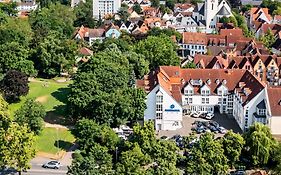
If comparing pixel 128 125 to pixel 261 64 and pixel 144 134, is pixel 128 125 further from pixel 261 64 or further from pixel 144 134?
pixel 261 64

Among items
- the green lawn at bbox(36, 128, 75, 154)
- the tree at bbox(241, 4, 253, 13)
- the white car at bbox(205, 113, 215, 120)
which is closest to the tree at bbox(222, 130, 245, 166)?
the white car at bbox(205, 113, 215, 120)

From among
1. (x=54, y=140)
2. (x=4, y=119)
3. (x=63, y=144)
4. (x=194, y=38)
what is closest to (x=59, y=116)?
(x=54, y=140)

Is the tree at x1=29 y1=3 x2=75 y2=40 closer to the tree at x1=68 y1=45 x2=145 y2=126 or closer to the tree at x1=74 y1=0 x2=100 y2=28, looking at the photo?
the tree at x1=74 y1=0 x2=100 y2=28

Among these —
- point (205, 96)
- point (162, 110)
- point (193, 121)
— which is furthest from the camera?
point (205, 96)

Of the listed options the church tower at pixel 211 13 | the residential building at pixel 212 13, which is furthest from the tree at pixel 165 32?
the church tower at pixel 211 13

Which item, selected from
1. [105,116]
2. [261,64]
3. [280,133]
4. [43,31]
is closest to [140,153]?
[105,116]

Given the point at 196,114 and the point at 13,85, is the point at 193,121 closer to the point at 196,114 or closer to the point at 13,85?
the point at 196,114

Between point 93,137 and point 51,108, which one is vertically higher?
point 51,108
